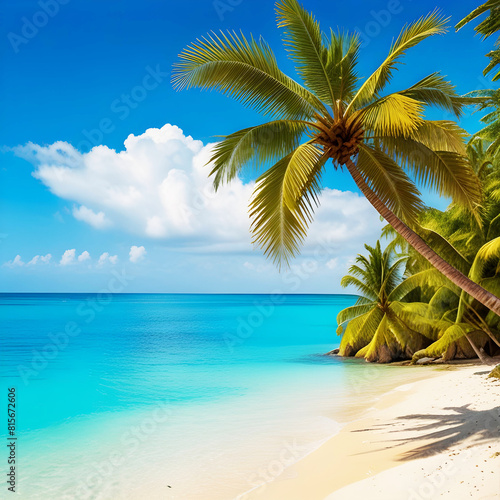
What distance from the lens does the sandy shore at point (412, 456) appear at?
5406 millimetres

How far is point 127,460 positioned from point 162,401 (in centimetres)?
687

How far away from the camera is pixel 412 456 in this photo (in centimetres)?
690

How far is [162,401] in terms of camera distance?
52.2ft

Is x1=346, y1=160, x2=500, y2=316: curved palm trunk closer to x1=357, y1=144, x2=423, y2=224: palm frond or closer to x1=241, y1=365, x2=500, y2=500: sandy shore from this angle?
x1=357, y1=144, x2=423, y2=224: palm frond

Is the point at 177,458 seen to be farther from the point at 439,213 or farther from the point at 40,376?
the point at 40,376

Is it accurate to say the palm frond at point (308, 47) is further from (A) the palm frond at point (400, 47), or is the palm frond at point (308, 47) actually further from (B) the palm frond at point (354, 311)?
(B) the palm frond at point (354, 311)

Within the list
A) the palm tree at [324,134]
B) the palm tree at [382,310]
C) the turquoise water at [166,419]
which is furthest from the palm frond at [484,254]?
the palm tree at [382,310]

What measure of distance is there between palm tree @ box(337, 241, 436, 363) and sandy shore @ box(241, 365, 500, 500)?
32.0ft

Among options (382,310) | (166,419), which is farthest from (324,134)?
(382,310)

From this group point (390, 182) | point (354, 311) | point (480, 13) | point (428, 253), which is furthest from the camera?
point (354, 311)

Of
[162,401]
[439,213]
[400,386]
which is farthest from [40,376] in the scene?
[439,213]

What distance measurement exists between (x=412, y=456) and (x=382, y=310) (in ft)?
48.9

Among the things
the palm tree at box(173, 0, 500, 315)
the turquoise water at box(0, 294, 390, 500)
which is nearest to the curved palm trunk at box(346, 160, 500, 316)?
the palm tree at box(173, 0, 500, 315)

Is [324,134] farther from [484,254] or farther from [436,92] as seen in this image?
[484,254]
